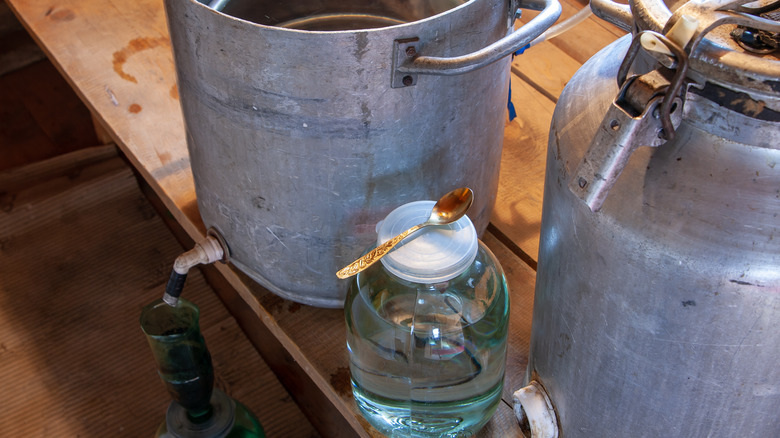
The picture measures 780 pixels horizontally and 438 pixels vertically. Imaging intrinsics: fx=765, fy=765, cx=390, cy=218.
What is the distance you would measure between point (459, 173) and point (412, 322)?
4.5 inches

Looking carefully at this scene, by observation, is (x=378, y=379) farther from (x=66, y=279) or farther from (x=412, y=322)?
(x=66, y=279)

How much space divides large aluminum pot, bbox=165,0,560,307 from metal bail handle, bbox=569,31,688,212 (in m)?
0.13

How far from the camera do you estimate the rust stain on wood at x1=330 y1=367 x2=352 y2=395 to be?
0.55 metres

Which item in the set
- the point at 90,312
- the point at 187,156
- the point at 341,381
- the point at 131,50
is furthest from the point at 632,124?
the point at 90,312

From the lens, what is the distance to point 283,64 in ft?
1.40

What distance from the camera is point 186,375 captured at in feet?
2.27

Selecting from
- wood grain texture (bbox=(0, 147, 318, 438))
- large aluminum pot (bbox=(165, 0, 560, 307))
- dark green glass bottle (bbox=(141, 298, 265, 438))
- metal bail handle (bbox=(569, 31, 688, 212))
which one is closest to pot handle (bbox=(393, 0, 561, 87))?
large aluminum pot (bbox=(165, 0, 560, 307))

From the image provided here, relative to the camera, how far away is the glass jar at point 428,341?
0.48 meters

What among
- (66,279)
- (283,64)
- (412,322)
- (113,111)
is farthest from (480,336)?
(66,279)

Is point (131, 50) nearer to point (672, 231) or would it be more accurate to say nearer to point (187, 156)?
point (187, 156)

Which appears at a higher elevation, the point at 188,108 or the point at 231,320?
the point at 188,108

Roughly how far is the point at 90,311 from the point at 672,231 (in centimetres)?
86

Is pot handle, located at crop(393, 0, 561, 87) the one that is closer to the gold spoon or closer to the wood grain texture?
the gold spoon

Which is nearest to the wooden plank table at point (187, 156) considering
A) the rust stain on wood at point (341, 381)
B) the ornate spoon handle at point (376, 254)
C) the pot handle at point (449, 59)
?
the rust stain on wood at point (341, 381)
